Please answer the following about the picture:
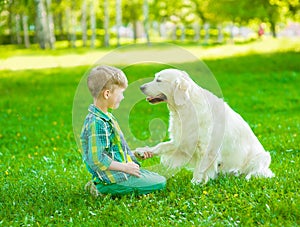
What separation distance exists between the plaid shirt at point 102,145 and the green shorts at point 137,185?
71mm

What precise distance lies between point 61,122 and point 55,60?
15.4 meters

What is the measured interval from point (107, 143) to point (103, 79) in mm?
675

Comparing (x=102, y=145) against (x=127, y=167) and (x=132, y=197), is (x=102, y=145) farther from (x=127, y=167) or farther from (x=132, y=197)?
(x=132, y=197)

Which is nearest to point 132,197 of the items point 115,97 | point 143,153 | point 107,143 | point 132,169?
point 132,169

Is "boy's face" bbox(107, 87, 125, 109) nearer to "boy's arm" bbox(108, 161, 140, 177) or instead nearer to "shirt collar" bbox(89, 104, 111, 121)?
"shirt collar" bbox(89, 104, 111, 121)

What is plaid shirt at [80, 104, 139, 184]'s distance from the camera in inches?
219

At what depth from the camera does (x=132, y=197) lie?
5.84 m

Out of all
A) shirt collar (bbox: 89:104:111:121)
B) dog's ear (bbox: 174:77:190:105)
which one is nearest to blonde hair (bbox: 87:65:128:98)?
shirt collar (bbox: 89:104:111:121)

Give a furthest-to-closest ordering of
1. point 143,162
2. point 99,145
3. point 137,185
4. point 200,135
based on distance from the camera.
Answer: point 143,162, point 200,135, point 137,185, point 99,145

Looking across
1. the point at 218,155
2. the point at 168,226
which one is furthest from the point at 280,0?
the point at 168,226

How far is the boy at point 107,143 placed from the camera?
5.56 meters

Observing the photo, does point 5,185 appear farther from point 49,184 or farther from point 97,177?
point 97,177

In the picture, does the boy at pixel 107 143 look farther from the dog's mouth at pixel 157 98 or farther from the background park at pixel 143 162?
the dog's mouth at pixel 157 98

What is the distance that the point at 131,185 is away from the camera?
5.82 metres
